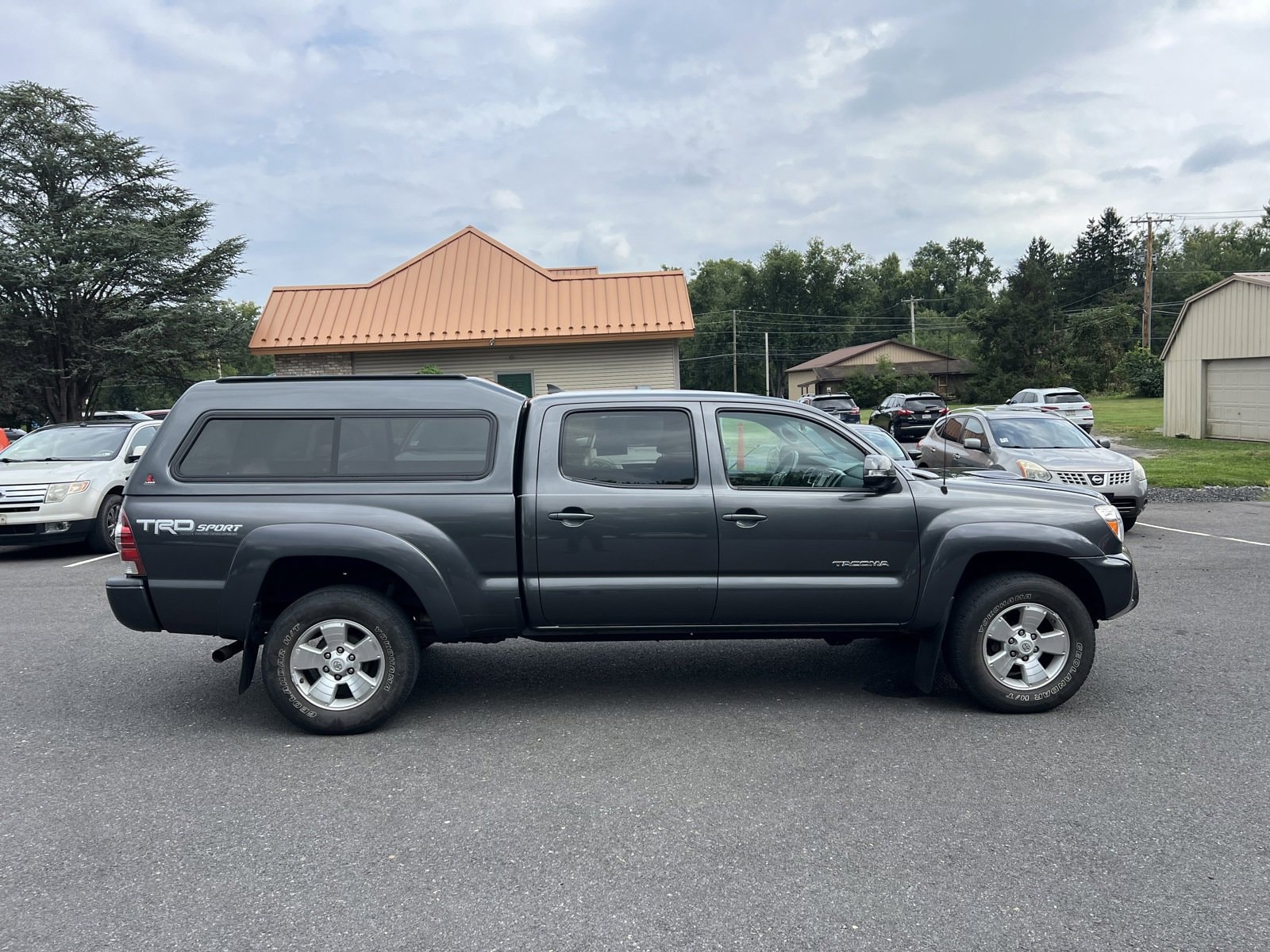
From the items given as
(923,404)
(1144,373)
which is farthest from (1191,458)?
(1144,373)

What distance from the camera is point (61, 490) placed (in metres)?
11.4

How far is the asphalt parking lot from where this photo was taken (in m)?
3.17

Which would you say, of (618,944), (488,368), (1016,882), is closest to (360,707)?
(618,944)

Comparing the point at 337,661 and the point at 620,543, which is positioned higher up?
the point at 620,543

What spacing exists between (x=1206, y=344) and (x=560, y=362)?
55.7ft

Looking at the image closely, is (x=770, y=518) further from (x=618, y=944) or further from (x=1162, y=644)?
(x=1162, y=644)

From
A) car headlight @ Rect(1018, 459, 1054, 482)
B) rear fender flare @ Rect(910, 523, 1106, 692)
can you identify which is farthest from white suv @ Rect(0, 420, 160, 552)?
car headlight @ Rect(1018, 459, 1054, 482)

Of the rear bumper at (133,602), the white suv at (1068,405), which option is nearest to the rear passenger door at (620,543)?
the rear bumper at (133,602)

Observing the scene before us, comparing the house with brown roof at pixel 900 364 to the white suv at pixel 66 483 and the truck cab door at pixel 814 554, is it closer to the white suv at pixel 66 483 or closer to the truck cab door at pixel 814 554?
the white suv at pixel 66 483

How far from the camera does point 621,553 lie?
5.01 meters

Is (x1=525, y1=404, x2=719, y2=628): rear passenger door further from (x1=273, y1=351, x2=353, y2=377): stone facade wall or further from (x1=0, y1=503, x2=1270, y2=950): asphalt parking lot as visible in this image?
(x1=273, y1=351, x2=353, y2=377): stone facade wall

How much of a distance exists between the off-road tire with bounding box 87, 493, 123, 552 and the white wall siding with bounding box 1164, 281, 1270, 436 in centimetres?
2393

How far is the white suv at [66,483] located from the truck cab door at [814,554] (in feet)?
27.1

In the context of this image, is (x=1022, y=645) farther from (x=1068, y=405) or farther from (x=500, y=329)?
(x=1068, y=405)
